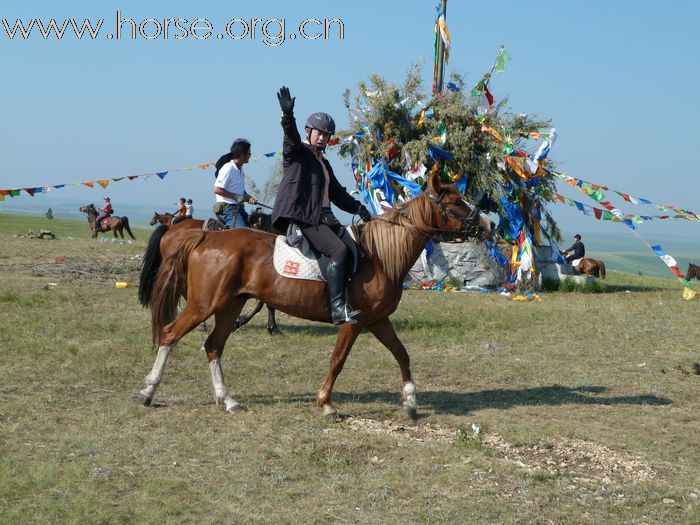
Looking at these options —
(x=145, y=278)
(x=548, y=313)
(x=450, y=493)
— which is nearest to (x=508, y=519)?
(x=450, y=493)

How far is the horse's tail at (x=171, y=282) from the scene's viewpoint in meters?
7.95

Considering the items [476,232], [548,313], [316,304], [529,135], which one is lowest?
[548,313]

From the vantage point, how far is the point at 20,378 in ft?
27.9

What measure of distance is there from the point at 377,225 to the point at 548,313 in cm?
825

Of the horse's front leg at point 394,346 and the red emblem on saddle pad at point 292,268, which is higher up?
the red emblem on saddle pad at point 292,268

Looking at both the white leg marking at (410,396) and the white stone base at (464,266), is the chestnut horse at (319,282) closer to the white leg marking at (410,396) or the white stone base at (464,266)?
the white leg marking at (410,396)

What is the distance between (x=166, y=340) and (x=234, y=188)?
3513 millimetres

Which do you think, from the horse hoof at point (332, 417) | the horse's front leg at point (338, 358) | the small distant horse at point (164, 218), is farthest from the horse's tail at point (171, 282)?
the small distant horse at point (164, 218)

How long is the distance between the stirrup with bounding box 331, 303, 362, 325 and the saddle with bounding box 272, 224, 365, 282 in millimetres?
354

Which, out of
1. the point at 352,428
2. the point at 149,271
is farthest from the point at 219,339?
the point at 352,428

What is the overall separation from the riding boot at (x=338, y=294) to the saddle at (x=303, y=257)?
123 mm

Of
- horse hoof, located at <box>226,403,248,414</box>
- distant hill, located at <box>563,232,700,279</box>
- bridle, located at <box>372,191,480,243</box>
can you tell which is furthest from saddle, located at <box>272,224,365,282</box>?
distant hill, located at <box>563,232,700,279</box>

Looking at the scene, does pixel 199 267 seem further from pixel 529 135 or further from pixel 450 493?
pixel 529 135

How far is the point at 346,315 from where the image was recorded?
24.3 feet
